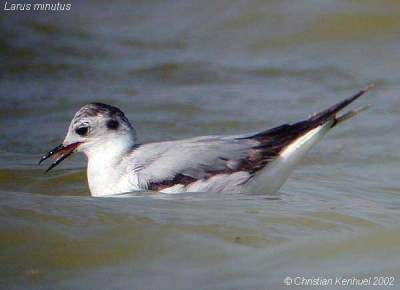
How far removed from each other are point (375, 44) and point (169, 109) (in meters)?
2.95

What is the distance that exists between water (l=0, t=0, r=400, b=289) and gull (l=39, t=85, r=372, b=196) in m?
0.19

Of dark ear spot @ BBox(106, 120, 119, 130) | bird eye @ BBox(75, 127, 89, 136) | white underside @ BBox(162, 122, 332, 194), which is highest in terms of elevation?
dark ear spot @ BBox(106, 120, 119, 130)

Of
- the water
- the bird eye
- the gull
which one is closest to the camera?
the water

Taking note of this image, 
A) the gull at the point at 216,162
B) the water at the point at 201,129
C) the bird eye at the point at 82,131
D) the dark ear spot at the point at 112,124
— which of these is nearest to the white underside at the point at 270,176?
the gull at the point at 216,162

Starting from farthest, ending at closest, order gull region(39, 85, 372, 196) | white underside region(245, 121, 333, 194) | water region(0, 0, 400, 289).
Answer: white underside region(245, 121, 333, 194), gull region(39, 85, 372, 196), water region(0, 0, 400, 289)

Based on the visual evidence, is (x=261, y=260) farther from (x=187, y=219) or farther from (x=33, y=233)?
(x=33, y=233)

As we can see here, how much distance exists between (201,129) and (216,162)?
3048mm

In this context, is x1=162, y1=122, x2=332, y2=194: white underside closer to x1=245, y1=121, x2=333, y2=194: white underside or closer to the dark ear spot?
x1=245, y1=121, x2=333, y2=194: white underside

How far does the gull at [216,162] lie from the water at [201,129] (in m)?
0.19

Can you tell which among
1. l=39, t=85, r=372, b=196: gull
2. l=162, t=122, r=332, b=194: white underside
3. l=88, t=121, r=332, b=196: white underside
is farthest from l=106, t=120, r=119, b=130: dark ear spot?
l=162, t=122, r=332, b=194: white underside

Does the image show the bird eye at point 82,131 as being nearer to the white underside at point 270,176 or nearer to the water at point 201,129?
the water at point 201,129

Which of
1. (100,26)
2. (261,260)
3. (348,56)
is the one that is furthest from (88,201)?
(100,26)

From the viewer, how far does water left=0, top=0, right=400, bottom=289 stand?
7234mm

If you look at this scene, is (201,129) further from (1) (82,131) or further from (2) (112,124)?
(1) (82,131)
